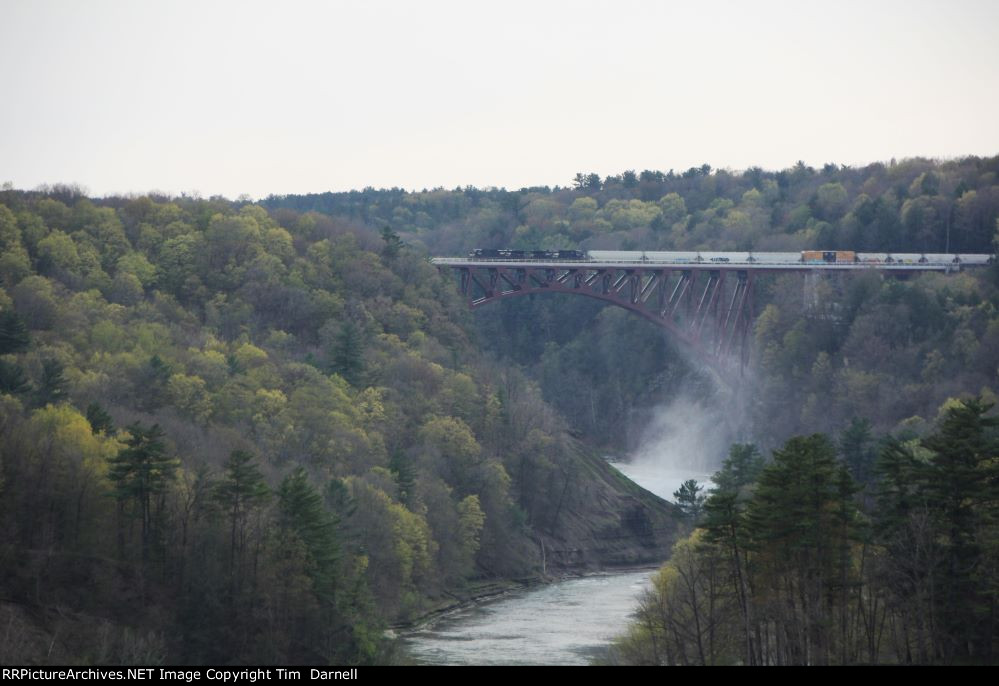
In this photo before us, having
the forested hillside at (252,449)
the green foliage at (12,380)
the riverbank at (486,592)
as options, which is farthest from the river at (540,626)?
the green foliage at (12,380)

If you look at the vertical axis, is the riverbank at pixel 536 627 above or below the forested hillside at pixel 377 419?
below

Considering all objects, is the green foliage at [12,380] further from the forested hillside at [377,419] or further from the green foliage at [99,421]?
the green foliage at [99,421]

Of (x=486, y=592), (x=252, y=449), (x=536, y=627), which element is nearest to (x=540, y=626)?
(x=536, y=627)

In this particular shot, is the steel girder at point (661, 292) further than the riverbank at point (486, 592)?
Yes

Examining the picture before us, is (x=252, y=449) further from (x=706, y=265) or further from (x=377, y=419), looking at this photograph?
(x=706, y=265)

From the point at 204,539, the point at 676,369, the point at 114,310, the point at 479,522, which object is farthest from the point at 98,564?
the point at 676,369

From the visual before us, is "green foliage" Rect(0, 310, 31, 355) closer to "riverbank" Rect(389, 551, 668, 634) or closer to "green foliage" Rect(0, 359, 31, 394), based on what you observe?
"green foliage" Rect(0, 359, 31, 394)

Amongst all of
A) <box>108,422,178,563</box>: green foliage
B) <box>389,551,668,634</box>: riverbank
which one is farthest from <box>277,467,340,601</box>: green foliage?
<box>389,551,668,634</box>: riverbank
